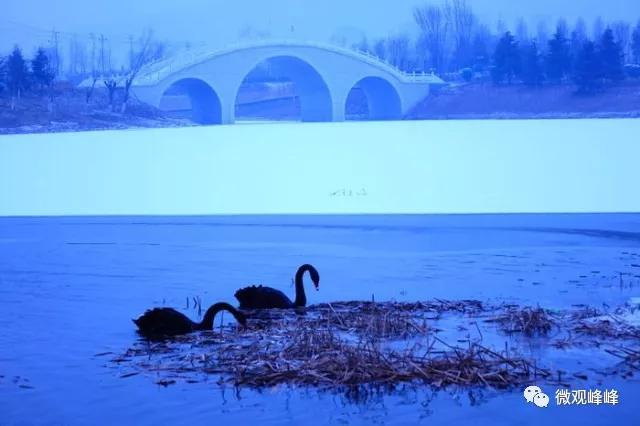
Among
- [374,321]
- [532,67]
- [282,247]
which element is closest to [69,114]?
[532,67]

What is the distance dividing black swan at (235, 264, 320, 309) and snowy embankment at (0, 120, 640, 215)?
7798 mm

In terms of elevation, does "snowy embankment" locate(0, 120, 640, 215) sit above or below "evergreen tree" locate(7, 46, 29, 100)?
below

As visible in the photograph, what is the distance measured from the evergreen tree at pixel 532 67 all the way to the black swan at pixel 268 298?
70.1 ft

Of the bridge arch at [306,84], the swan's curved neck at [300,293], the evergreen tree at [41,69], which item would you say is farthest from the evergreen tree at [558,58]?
the swan's curved neck at [300,293]

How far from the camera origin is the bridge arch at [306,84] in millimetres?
33969

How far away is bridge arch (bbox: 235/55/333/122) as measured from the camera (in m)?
34.0

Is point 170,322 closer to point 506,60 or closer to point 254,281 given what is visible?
point 254,281

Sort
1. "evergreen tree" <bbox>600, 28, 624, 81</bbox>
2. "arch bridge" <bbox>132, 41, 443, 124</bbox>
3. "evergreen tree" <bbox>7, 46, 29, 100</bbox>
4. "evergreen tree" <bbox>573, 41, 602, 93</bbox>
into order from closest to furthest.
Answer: "evergreen tree" <bbox>7, 46, 29, 100</bbox> < "evergreen tree" <bbox>600, 28, 624, 81</bbox> < "evergreen tree" <bbox>573, 41, 602, 93</bbox> < "arch bridge" <bbox>132, 41, 443, 124</bbox>

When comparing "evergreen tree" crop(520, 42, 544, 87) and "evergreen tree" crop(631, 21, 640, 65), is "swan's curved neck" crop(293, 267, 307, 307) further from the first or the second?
"evergreen tree" crop(520, 42, 544, 87)

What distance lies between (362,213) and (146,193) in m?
4.63

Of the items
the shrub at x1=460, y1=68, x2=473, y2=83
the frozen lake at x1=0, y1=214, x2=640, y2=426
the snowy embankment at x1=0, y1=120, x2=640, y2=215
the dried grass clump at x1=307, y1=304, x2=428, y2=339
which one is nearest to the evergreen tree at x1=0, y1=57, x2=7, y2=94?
the snowy embankment at x1=0, y1=120, x2=640, y2=215

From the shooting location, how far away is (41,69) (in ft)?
76.0

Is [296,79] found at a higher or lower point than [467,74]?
higher

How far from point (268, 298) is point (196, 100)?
2980cm
